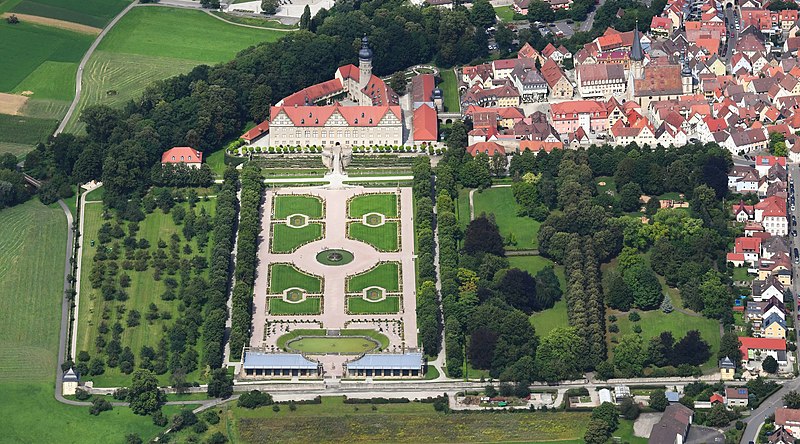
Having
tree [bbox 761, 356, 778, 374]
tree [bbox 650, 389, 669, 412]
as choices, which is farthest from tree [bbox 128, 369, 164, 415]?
tree [bbox 761, 356, 778, 374]

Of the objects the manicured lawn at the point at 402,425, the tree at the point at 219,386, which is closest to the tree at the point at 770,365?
the manicured lawn at the point at 402,425

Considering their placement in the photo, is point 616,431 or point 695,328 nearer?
point 616,431

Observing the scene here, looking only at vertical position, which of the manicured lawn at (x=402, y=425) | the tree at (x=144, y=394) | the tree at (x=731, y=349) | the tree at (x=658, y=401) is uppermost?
the tree at (x=731, y=349)

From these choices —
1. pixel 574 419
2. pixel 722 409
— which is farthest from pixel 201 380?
pixel 722 409

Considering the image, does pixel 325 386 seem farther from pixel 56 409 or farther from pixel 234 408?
pixel 56 409

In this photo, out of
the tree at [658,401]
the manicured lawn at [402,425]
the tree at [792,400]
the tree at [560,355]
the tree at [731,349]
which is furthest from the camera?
the tree at [731,349]

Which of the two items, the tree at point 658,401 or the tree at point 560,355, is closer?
the tree at point 658,401

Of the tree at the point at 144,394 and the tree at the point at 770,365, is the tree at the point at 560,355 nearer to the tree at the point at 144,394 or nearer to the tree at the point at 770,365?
the tree at the point at 770,365
